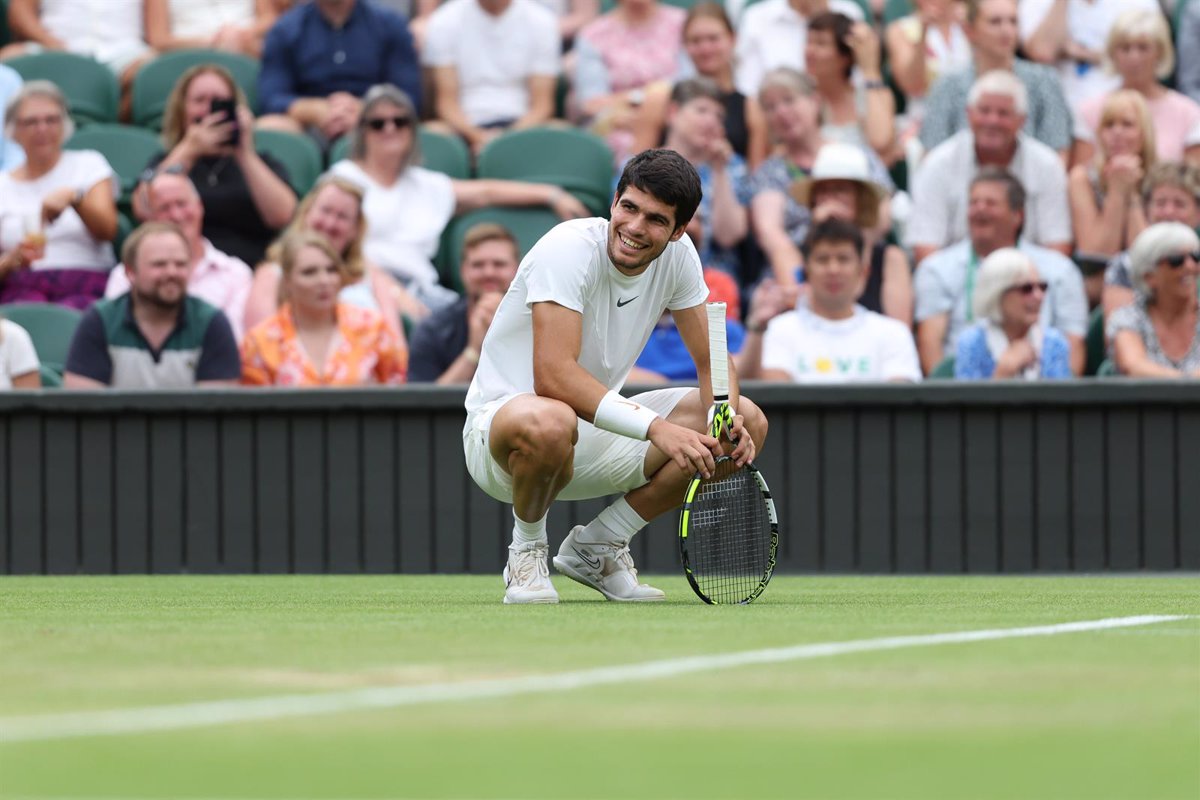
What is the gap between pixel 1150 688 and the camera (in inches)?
148

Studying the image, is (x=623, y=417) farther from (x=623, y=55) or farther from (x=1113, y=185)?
(x=623, y=55)

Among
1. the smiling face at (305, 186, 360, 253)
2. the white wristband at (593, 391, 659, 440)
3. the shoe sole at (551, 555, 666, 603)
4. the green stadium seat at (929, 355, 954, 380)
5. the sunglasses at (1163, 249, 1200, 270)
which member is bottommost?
the shoe sole at (551, 555, 666, 603)

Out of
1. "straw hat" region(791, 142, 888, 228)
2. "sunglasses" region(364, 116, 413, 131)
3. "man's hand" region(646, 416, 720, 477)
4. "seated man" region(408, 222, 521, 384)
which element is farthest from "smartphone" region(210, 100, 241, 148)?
"man's hand" region(646, 416, 720, 477)

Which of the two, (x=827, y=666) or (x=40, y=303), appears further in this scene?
(x=40, y=303)

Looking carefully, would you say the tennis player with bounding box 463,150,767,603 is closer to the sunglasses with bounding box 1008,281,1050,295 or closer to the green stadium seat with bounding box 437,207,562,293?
the sunglasses with bounding box 1008,281,1050,295

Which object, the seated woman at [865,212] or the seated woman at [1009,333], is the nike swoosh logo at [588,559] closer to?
the seated woman at [1009,333]

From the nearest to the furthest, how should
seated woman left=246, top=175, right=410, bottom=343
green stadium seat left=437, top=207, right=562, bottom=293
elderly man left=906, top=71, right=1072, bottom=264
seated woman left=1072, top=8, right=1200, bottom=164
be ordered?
seated woman left=246, top=175, right=410, bottom=343, elderly man left=906, top=71, right=1072, bottom=264, green stadium seat left=437, top=207, right=562, bottom=293, seated woman left=1072, top=8, right=1200, bottom=164

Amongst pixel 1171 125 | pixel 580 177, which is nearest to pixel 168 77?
pixel 580 177

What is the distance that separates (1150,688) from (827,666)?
0.65 meters

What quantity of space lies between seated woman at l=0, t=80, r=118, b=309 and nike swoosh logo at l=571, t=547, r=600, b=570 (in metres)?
5.16

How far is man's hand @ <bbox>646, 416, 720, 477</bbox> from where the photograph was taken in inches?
225

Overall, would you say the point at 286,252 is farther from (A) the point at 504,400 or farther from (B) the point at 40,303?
(A) the point at 504,400

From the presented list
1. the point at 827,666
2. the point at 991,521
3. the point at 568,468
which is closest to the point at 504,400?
the point at 568,468

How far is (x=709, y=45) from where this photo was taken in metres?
11.8
